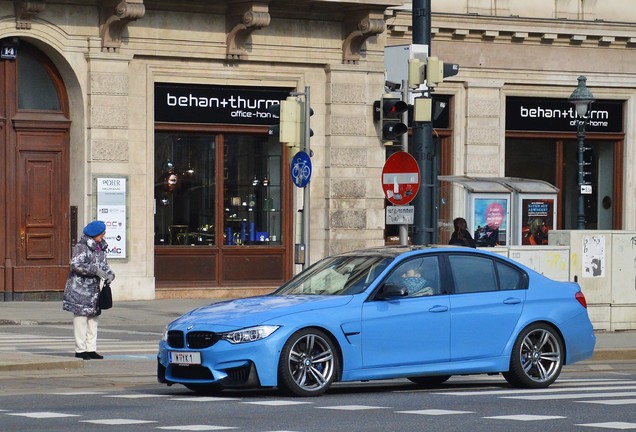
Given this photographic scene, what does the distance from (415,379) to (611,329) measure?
8.42 meters

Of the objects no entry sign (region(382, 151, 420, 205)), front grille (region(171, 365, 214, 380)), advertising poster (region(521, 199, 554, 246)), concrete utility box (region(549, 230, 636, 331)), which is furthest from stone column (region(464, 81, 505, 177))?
front grille (region(171, 365, 214, 380))

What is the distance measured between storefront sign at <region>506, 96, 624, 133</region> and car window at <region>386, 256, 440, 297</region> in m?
19.3

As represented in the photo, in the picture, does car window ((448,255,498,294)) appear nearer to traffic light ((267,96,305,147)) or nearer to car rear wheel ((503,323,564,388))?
car rear wheel ((503,323,564,388))

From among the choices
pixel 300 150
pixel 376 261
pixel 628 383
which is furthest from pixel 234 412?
pixel 300 150

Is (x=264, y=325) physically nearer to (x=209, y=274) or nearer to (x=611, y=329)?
(x=611, y=329)

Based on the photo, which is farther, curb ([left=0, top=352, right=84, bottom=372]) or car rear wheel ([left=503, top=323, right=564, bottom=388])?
curb ([left=0, top=352, right=84, bottom=372])

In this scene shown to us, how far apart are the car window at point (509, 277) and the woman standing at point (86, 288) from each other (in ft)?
16.5

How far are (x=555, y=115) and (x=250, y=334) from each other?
21898mm

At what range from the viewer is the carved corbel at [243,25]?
29.4m

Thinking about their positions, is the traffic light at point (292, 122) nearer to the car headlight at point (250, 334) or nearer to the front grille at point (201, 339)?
the front grille at point (201, 339)

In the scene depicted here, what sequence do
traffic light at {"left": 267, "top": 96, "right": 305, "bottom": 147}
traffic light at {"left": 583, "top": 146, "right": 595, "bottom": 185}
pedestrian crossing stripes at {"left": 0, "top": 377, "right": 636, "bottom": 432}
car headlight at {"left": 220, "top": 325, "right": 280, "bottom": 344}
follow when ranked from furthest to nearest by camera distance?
1. traffic light at {"left": 583, "top": 146, "right": 595, "bottom": 185}
2. traffic light at {"left": 267, "top": 96, "right": 305, "bottom": 147}
3. car headlight at {"left": 220, "top": 325, "right": 280, "bottom": 344}
4. pedestrian crossing stripes at {"left": 0, "top": 377, "right": 636, "bottom": 432}

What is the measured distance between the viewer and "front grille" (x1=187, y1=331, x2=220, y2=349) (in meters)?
13.4

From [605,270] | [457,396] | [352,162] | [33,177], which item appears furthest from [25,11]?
[457,396]

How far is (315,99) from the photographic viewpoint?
31250 mm
